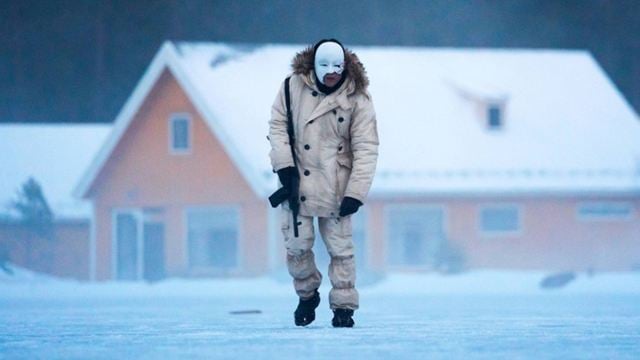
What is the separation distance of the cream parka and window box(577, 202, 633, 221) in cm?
1212

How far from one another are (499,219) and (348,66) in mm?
11909

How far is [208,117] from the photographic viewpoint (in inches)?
666

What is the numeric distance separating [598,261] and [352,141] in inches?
477

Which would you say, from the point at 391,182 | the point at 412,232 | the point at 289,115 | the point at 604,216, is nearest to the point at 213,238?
the point at 391,182

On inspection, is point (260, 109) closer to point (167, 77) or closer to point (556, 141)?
point (167, 77)

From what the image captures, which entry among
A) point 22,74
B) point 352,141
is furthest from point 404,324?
point 22,74

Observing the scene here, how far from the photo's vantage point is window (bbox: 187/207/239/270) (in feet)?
53.5

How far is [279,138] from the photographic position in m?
5.16

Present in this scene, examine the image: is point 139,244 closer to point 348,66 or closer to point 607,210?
point 607,210

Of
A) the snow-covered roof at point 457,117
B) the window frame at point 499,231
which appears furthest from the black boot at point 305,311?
the window frame at point 499,231

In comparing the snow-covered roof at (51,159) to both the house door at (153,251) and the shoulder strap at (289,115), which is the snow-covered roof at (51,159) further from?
the shoulder strap at (289,115)

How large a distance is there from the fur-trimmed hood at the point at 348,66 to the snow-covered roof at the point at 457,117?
10.4m

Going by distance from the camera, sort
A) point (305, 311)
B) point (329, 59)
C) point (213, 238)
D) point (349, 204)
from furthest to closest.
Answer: point (213, 238) → point (305, 311) → point (329, 59) → point (349, 204)

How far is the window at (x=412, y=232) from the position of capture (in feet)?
54.2
